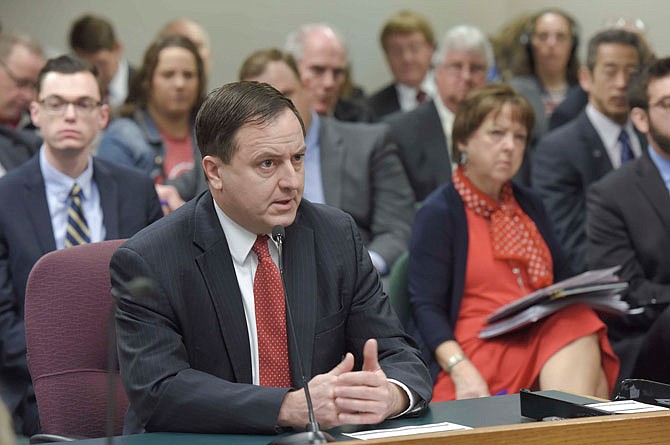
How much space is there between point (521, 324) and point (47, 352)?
61.0 inches

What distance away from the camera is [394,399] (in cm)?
217

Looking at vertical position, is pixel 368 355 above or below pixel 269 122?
below

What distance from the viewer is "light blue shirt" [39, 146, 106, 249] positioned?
3.65 m

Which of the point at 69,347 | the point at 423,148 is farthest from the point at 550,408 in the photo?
the point at 423,148

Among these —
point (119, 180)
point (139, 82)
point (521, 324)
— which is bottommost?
point (521, 324)

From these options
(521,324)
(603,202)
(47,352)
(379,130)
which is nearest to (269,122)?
(47,352)

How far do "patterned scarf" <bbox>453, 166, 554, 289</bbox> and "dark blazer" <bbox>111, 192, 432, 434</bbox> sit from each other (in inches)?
49.0

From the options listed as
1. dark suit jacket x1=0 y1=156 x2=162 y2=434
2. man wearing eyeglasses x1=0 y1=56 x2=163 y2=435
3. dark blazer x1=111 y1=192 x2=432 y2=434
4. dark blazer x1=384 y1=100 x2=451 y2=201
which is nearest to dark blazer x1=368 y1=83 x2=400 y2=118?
dark blazer x1=384 y1=100 x2=451 y2=201

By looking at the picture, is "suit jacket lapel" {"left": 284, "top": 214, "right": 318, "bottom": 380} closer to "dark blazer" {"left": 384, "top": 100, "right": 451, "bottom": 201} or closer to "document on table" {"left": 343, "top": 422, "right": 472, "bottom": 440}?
"document on table" {"left": 343, "top": 422, "right": 472, "bottom": 440}

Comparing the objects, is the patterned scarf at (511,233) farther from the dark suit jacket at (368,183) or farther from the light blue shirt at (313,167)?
the light blue shirt at (313,167)

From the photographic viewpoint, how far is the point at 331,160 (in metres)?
4.46

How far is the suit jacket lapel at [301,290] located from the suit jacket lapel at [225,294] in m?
0.11

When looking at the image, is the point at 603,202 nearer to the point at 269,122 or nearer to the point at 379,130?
the point at 379,130

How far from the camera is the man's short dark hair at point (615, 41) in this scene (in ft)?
15.7
